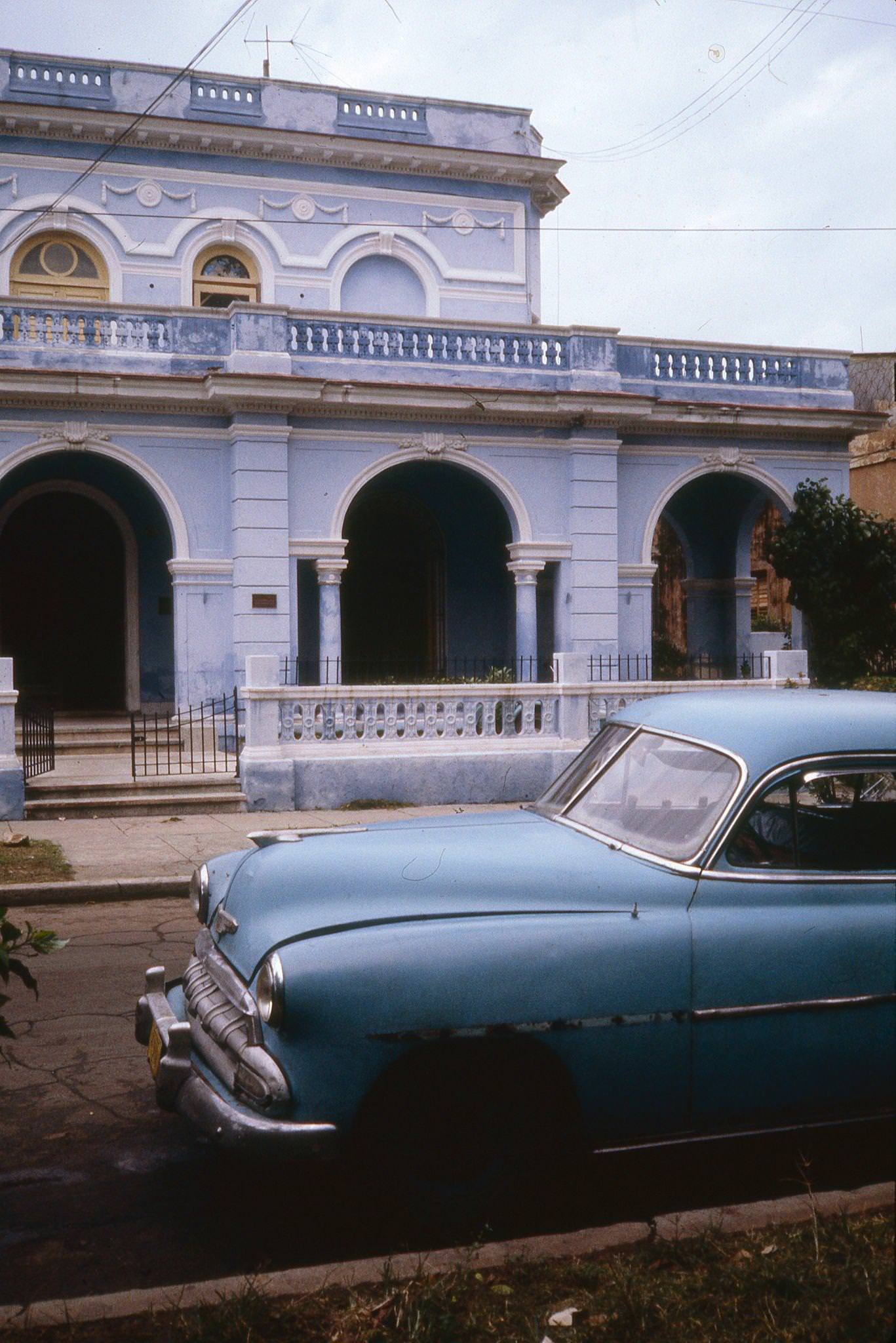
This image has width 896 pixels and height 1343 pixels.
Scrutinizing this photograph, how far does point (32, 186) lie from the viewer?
1870 centimetres

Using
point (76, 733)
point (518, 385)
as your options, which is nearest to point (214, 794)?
point (76, 733)

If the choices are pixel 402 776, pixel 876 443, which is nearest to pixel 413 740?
pixel 402 776

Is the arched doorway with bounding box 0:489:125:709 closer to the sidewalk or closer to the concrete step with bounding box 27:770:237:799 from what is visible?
the concrete step with bounding box 27:770:237:799

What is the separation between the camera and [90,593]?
18031 mm

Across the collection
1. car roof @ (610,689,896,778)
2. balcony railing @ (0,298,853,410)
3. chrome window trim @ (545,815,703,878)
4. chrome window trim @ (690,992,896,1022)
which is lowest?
chrome window trim @ (690,992,896,1022)

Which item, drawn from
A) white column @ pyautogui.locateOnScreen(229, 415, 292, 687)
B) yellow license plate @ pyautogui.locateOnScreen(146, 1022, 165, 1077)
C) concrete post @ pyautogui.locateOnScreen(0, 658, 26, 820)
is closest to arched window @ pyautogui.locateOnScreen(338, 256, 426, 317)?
white column @ pyautogui.locateOnScreen(229, 415, 292, 687)

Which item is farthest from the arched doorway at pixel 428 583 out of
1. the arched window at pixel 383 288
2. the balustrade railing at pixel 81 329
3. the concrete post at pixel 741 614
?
the balustrade railing at pixel 81 329

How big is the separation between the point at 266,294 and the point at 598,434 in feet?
21.2

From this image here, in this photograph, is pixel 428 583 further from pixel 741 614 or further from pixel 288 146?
pixel 288 146

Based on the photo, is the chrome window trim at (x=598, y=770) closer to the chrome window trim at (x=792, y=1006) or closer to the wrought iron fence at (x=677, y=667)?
the chrome window trim at (x=792, y=1006)

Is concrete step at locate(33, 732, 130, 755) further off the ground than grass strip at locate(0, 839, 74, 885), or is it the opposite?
concrete step at locate(33, 732, 130, 755)

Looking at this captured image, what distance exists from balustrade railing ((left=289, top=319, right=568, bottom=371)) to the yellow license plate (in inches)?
525

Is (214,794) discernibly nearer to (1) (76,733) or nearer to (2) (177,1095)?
(1) (76,733)

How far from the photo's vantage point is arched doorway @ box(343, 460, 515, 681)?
18.8 m
